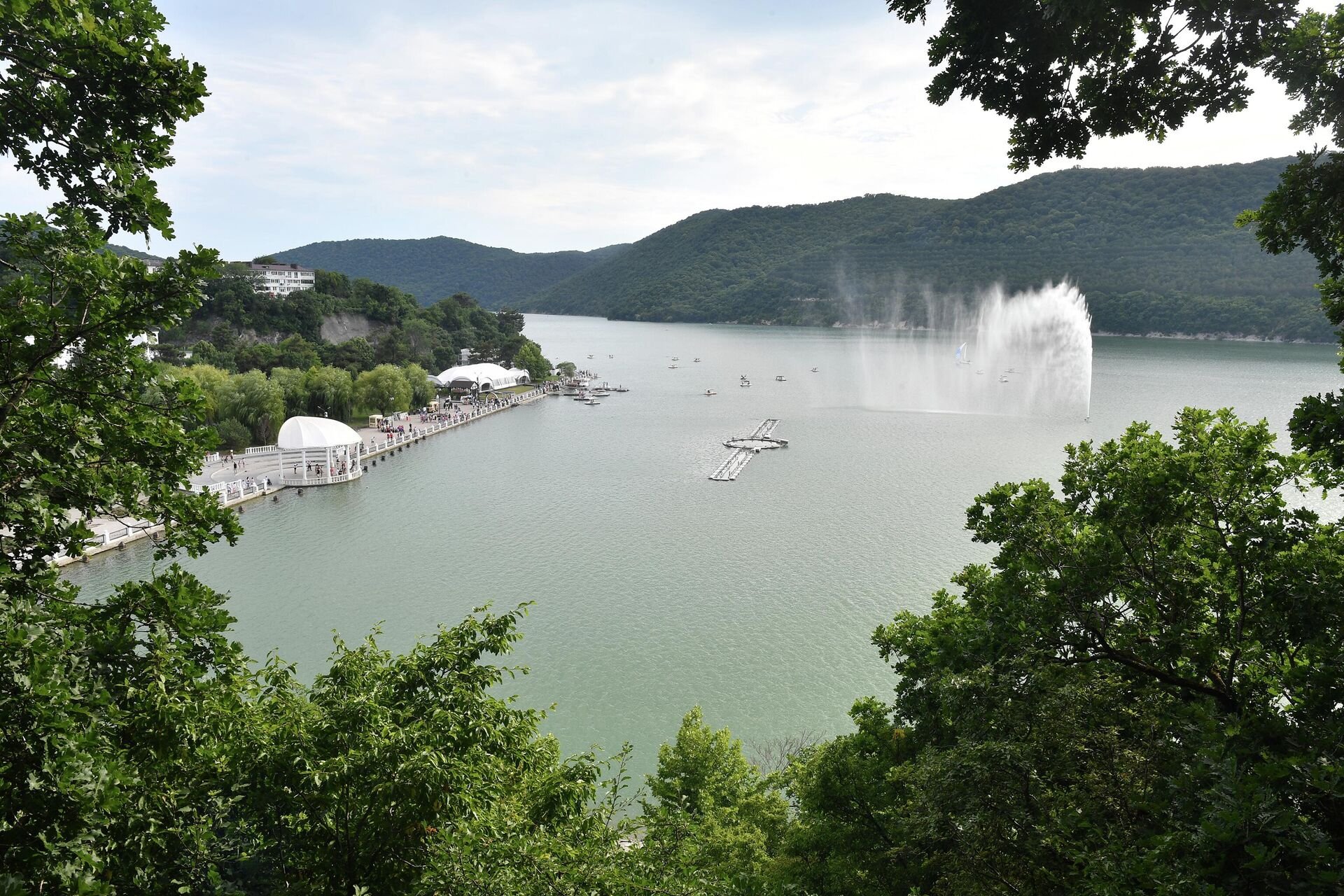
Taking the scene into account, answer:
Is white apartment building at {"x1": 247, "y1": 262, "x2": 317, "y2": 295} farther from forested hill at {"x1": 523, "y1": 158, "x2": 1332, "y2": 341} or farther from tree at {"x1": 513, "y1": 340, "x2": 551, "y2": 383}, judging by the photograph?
forested hill at {"x1": 523, "y1": 158, "x2": 1332, "y2": 341}

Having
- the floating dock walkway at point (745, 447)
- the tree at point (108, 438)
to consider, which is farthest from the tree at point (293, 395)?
the tree at point (108, 438)

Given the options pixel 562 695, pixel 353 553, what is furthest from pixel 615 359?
pixel 562 695

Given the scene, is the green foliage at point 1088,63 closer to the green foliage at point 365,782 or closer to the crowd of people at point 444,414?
the green foliage at point 365,782

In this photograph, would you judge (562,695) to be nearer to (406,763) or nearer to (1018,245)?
(406,763)

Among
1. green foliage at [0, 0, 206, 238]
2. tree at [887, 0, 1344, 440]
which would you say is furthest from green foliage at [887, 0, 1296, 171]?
green foliage at [0, 0, 206, 238]

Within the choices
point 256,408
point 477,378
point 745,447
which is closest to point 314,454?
point 256,408
